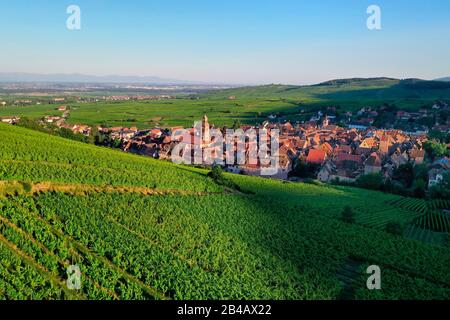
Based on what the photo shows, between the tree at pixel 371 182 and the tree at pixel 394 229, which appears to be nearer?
the tree at pixel 394 229

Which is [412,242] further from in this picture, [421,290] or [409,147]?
[409,147]

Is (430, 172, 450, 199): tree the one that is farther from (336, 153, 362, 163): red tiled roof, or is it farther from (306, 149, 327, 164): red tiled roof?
(306, 149, 327, 164): red tiled roof

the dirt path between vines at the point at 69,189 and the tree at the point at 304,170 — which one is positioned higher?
the dirt path between vines at the point at 69,189

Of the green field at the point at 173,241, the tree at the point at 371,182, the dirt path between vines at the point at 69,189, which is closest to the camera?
the green field at the point at 173,241

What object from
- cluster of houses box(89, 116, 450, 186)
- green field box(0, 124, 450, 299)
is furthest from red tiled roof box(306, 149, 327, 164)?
green field box(0, 124, 450, 299)

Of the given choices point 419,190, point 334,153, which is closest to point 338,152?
point 334,153

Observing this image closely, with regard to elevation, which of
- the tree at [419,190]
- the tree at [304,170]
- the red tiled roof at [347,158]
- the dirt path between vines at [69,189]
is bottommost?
the tree at [419,190]

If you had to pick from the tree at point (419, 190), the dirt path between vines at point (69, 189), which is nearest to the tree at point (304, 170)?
the tree at point (419, 190)

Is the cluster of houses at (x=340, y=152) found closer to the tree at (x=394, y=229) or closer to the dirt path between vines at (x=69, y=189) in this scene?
the tree at (x=394, y=229)
